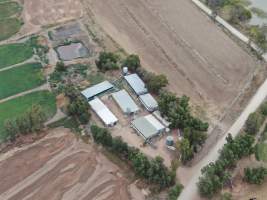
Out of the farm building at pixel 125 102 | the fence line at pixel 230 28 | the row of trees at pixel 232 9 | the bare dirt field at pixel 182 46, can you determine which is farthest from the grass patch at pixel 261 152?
the row of trees at pixel 232 9

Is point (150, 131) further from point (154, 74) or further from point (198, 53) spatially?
point (198, 53)

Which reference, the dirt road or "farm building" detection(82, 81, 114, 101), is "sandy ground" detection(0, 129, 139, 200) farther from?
the dirt road

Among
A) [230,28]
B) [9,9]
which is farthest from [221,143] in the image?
[9,9]

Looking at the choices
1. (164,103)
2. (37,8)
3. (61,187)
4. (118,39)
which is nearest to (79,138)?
(61,187)

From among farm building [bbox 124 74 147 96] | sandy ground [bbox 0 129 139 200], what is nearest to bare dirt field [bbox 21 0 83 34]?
farm building [bbox 124 74 147 96]

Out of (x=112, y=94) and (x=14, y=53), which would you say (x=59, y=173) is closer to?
(x=112, y=94)
